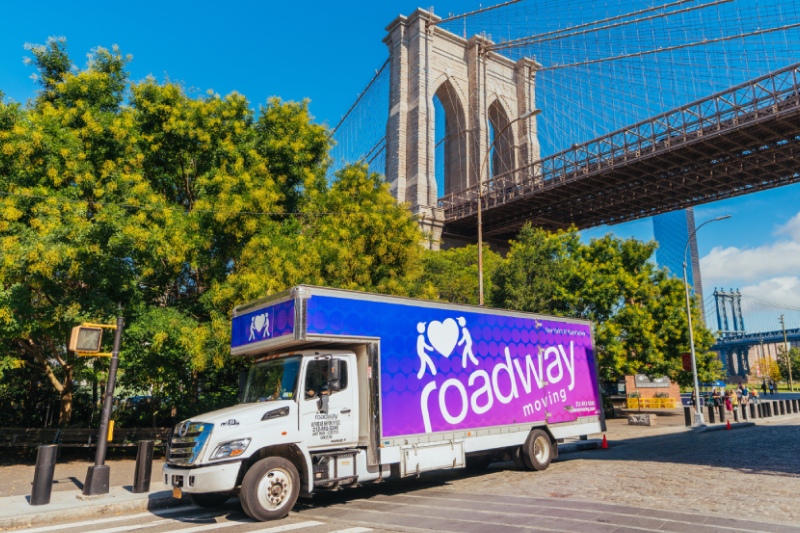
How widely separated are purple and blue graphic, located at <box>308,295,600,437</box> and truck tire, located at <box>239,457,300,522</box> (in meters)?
1.79


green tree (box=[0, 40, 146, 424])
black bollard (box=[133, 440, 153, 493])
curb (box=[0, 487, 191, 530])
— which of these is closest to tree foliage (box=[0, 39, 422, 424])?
green tree (box=[0, 40, 146, 424])

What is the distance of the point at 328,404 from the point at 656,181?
51.2 metres

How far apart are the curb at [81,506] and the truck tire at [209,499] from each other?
0.68ft

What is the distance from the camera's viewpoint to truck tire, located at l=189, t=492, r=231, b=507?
9.68 meters

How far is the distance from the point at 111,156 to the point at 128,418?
9.64m

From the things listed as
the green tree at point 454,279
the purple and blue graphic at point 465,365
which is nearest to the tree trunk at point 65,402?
the purple and blue graphic at point 465,365

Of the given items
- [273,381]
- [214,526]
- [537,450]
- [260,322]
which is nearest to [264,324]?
[260,322]

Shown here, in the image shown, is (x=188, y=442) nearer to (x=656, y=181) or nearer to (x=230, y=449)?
(x=230, y=449)

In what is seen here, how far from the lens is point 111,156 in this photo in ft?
53.9

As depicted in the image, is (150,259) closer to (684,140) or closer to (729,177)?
(684,140)

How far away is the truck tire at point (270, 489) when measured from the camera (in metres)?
8.47

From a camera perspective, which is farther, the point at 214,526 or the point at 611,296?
the point at 611,296

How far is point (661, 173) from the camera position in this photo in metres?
51.7

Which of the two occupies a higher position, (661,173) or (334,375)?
(661,173)
